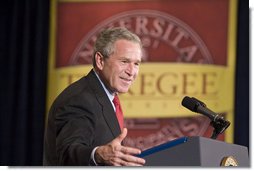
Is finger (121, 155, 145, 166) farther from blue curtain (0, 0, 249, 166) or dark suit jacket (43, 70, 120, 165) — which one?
blue curtain (0, 0, 249, 166)

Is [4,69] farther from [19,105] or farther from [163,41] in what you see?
[163,41]

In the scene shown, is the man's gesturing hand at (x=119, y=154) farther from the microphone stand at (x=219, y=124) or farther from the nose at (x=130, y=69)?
the nose at (x=130, y=69)

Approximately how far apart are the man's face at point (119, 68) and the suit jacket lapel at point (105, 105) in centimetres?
4

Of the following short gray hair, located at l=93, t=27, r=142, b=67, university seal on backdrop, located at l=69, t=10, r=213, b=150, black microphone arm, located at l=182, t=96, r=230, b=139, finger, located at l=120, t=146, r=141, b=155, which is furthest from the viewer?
university seal on backdrop, located at l=69, t=10, r=213, b=150

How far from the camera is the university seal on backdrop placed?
4008mm

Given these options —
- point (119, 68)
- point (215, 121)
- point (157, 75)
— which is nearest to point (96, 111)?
point (119, 68)

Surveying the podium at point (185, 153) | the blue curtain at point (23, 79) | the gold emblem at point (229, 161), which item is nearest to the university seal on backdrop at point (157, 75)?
the blue curtain at point (23, 79)

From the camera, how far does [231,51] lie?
13.0ft

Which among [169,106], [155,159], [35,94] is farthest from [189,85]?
[155,159]

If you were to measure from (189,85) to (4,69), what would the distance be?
4.25ft

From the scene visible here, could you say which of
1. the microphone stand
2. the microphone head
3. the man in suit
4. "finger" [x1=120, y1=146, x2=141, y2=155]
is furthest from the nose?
"finger" [x1=120, y1=146, x2=141, y2=155]

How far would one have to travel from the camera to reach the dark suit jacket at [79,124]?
1.40 metres

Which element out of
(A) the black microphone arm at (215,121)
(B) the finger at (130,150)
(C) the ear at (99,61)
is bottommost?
(B) the finger at (130,150)

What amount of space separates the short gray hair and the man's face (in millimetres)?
13
